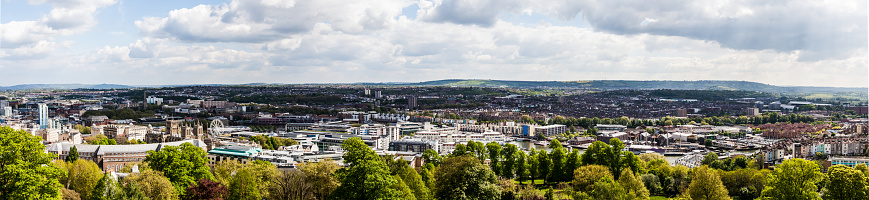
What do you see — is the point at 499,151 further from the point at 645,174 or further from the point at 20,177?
the point at 20,177

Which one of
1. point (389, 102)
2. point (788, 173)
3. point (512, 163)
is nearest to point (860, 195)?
point (788, 173)

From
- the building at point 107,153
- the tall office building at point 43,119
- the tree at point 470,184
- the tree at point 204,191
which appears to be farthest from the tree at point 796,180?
the tall office building at point 43,119

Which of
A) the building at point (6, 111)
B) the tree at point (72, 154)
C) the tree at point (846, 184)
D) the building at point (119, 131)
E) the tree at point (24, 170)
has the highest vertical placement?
the tree at point (24, 170)

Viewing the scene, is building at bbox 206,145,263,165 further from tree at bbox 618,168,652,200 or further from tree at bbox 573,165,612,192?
tree at bbox 618,168,652,200

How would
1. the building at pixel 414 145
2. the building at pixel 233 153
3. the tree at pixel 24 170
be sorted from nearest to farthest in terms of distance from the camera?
the tree at pixel 24 170, the building at pixel 233 153, the building at pixel 414 145

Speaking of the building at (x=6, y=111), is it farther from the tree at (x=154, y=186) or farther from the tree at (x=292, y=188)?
the tree at (x=154, y=186)

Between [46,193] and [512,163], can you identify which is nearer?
[46,193]

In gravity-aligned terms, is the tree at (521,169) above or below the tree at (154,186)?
below

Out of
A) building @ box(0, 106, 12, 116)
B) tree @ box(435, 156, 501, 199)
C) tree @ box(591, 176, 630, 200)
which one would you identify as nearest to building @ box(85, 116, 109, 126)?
building @ box(0, 106, 12, 116)
